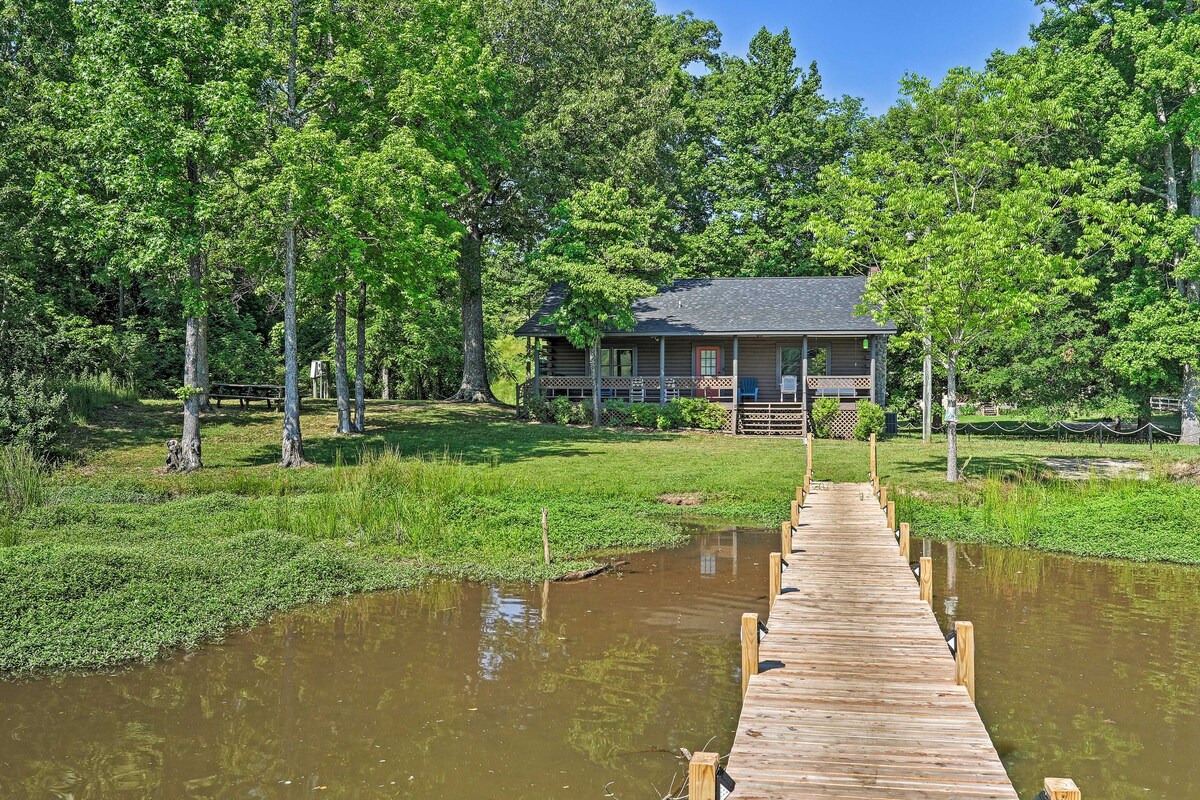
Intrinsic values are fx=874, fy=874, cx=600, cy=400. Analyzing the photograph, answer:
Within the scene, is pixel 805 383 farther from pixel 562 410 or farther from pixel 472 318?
pixel 472 318

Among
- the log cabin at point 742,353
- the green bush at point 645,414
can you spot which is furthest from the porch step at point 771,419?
the green bush at point 645,414

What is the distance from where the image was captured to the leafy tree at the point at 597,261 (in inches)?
1208

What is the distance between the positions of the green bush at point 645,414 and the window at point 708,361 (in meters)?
3.46

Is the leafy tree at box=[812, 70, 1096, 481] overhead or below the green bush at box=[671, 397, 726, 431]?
overhead

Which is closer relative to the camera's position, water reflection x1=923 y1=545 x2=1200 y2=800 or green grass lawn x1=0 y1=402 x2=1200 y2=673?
water reflection x1=923 y1=545 x2=1200 y2=800

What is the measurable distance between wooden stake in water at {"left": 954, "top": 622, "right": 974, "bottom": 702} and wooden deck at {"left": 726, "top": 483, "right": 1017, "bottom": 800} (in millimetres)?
92

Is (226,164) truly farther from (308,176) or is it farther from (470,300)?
(470,300)

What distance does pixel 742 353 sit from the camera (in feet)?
114

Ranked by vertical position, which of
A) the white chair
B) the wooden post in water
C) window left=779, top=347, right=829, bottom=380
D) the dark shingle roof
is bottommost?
the wooden post in water

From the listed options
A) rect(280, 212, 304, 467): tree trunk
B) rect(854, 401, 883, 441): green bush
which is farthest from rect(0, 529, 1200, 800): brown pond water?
rect(854, 401, 883, 441): green bush

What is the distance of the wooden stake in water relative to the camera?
7441mm

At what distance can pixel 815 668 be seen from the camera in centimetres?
808

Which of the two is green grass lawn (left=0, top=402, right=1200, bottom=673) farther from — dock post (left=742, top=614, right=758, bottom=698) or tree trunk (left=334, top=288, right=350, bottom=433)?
dock post (left=742, top=614, right=758, bottom=698)

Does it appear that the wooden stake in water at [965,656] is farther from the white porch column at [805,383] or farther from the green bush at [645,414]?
the green bush at [645,414]
